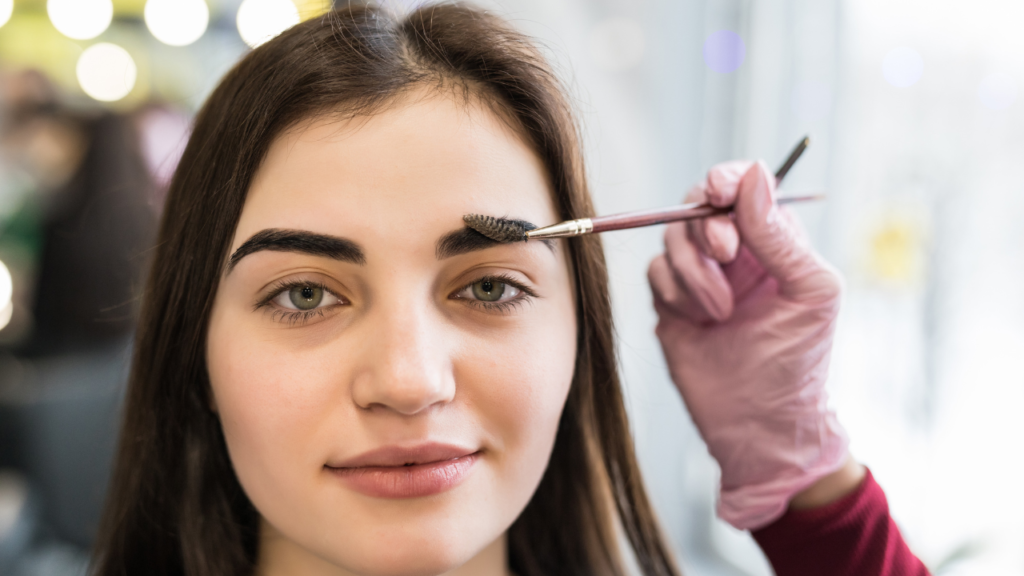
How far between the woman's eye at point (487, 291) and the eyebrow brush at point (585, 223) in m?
0.05

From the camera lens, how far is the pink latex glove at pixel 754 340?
0.87 meters

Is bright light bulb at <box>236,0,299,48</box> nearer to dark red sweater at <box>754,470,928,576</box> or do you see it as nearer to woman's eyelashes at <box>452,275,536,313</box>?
woman's eyelashes at <box>452,275,536,313</box>

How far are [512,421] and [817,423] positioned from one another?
435 millimetres

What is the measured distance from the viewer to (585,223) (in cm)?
75

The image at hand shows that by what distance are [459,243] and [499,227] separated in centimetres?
5

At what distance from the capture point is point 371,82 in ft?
2.41

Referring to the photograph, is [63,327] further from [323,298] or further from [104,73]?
[323,298]

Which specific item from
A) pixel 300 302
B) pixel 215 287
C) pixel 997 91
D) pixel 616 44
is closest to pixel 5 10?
pixel 616 44

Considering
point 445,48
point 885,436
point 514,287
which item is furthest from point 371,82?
point 885,436

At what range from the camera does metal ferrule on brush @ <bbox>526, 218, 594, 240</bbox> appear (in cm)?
74

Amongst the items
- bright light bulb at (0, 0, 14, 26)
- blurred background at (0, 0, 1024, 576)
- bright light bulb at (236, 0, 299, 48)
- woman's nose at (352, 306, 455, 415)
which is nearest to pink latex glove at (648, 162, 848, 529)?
blurred background at (0, 0, 1024, 576)

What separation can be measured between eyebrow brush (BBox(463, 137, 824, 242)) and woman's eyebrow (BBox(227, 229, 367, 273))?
4.7 inches

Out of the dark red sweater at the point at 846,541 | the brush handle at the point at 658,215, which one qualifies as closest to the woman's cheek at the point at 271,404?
the brush handle at the point at 658,215

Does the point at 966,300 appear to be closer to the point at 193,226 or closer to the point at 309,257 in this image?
the point at 309,257
